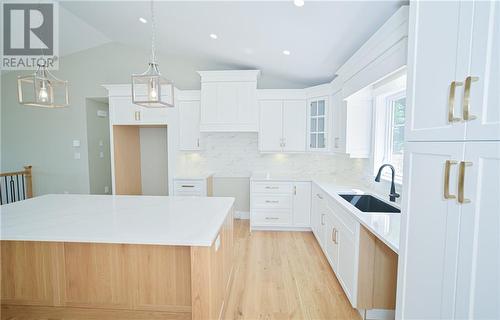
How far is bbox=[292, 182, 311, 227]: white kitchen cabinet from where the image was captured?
3.57 metres

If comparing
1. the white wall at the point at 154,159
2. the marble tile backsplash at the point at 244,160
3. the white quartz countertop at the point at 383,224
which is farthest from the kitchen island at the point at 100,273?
the white wall at the point at 154,159

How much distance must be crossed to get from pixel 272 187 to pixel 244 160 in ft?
3.10

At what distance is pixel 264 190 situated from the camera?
3635mm

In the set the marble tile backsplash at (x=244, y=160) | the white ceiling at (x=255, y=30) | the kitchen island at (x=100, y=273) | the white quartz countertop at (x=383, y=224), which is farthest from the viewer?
the marble tile backsplash at (x=244, y=160)

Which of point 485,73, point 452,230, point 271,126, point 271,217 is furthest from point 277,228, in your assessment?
point 485,73

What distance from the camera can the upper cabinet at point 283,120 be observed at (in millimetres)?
3719

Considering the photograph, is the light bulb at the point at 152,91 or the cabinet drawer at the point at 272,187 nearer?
the light bulb at the point at 152,91

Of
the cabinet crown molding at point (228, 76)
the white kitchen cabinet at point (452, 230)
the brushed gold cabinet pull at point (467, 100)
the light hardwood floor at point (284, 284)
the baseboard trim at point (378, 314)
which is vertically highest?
the cabinet crown molding at point (228, 76)

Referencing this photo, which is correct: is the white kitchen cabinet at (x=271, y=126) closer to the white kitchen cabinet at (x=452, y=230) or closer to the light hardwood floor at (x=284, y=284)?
the light hardwood floor at (x=284, y=284)

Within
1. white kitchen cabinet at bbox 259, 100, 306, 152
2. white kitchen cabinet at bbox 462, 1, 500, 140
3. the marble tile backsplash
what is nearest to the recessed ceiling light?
white kitchen cabinet at bbox 462, 1, 500, 140

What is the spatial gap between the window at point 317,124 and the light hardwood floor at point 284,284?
1.47 m

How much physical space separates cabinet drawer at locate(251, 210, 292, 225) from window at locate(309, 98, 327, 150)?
1.16m

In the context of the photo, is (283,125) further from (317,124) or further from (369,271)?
(369,271)

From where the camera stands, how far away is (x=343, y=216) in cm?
211
